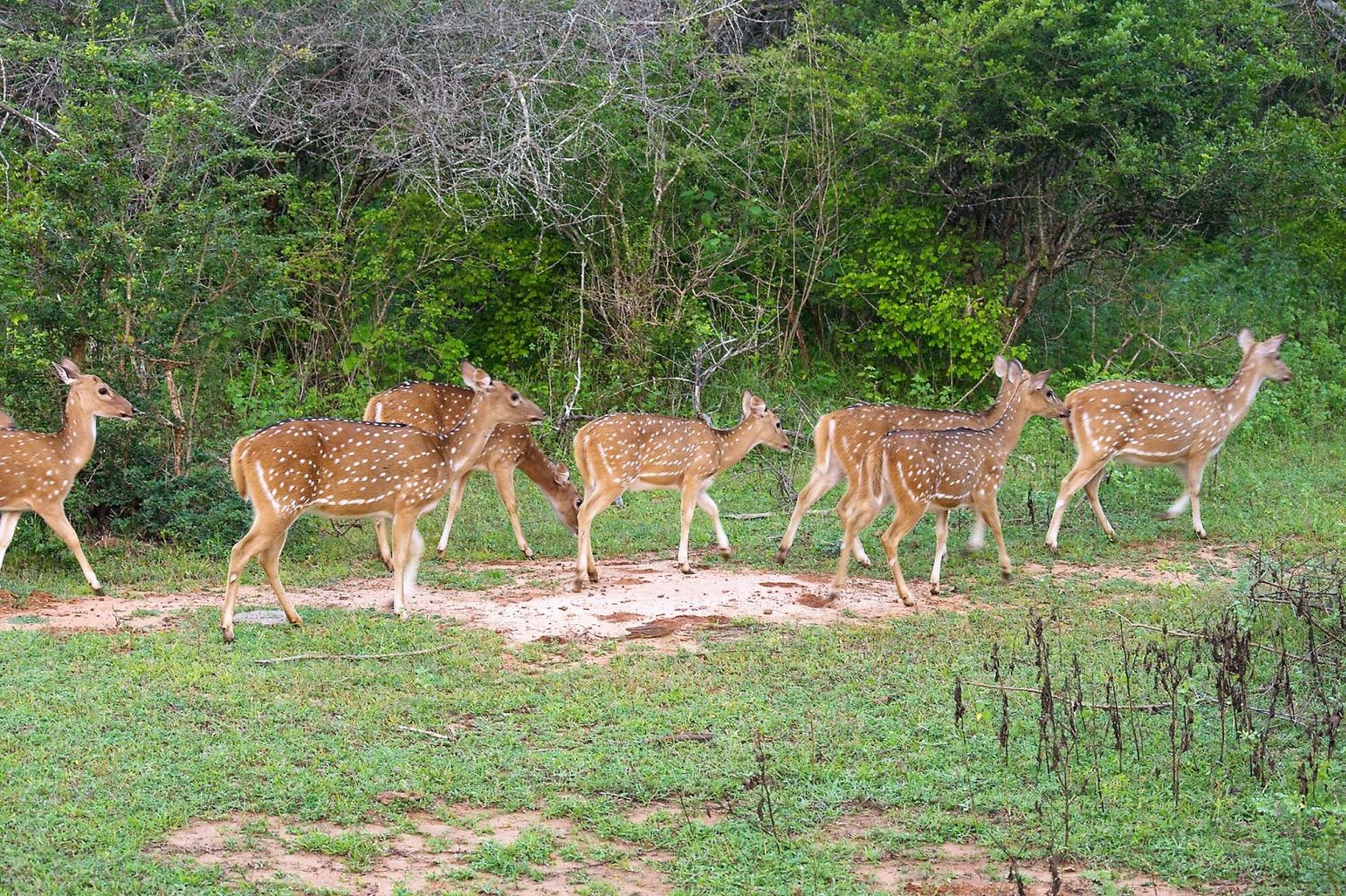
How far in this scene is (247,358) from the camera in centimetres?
1541

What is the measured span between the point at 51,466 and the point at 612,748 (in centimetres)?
511

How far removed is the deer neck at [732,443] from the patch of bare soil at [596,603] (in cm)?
98

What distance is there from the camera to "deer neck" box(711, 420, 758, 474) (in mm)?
12266

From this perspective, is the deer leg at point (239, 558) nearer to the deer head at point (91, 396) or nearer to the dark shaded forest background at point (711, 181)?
the deer head at point (91, 396)

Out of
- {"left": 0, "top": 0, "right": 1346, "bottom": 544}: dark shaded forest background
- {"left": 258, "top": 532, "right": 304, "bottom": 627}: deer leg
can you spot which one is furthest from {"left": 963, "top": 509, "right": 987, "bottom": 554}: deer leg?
{"left": 258, "top": 532, "right": 304, "bottom": 627}: deer leg

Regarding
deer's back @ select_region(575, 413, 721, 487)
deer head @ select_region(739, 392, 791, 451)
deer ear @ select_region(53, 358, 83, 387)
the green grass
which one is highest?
deer ear @ select_region(53, 358, 83, 387)

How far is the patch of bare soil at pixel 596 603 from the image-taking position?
9.99 meters

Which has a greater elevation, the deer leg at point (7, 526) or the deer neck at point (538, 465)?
the deer neck at point (538, 465)

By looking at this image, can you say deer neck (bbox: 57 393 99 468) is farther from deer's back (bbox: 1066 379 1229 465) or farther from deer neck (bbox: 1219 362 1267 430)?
deer neck (bbox: 1219 362 1267 430)

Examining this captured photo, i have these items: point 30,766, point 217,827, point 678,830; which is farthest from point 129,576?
point 678,830

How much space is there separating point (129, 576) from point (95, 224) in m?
2.68

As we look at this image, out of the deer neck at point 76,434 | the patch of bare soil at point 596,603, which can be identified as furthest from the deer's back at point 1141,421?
the deer neck at point 76,434

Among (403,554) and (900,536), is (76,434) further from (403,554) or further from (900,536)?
(900,536)

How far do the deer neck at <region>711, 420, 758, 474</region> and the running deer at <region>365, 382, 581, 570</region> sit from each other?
1.34m
